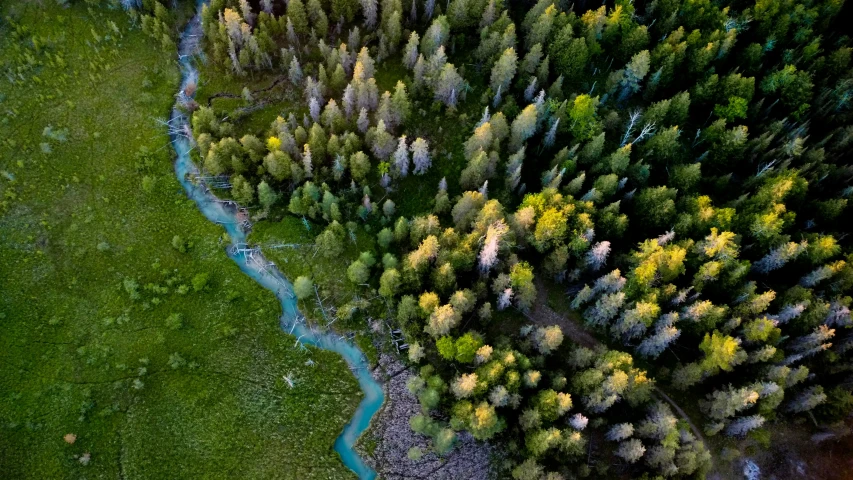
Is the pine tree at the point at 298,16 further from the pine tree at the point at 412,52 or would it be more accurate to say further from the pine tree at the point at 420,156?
the pine tree at the point at 420,156

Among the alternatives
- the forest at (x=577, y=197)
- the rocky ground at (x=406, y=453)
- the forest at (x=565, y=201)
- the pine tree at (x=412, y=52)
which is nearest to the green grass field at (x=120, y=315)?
the rocky ground at (x=406, y=453)

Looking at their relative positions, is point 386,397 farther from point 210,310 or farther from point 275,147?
point 275,147

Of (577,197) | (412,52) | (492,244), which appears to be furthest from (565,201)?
(412,52)

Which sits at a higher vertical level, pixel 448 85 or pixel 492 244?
pixel 448 85

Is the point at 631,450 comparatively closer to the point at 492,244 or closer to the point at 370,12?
the point at 492,244

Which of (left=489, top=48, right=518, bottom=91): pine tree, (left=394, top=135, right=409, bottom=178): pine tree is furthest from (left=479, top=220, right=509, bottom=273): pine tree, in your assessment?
(left=489, top=48, right=518, bottom=91): pine tree

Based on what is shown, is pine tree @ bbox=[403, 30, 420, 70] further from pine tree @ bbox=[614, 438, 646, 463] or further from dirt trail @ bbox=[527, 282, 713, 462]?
pine tree @ bbox=[614, 438, 646, 463]
